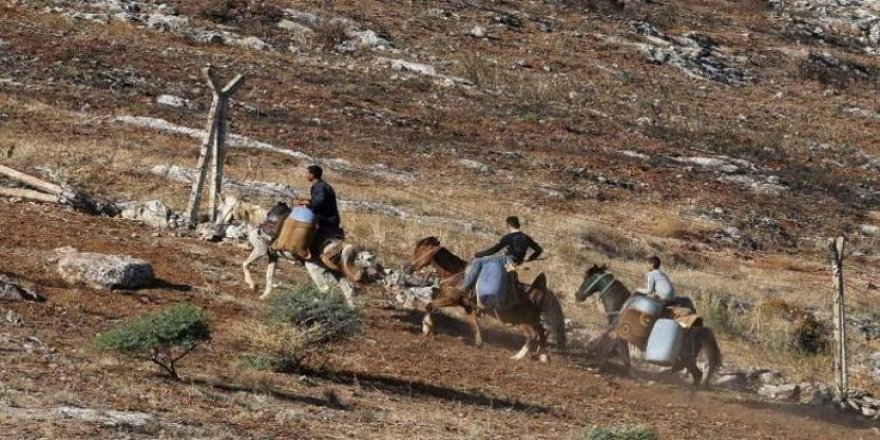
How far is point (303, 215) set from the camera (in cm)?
1872

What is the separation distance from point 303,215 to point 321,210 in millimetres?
267

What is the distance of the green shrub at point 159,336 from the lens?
1320 cm

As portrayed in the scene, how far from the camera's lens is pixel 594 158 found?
145 ft

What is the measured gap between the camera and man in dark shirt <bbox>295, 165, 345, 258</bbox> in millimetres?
18594

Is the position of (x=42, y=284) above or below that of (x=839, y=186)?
above

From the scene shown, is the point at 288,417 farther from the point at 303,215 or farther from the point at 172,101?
the point at 172,101

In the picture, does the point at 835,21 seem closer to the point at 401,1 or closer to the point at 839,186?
the point at 401,1

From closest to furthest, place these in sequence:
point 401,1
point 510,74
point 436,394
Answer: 1. point 436,394
2. point 510,74
3. point 401,1

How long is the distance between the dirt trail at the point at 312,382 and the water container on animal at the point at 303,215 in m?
1.40

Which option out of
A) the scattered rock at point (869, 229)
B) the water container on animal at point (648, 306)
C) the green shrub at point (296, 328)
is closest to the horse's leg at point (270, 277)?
the green shrub at point (296, 328)

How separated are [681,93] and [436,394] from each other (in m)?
45.7

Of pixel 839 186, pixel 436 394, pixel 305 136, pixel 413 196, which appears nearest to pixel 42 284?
pixel 436 394

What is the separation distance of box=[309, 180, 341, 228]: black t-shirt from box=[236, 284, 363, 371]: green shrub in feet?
7.88

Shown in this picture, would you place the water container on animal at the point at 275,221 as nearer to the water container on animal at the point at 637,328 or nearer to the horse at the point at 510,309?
the horse at the point at 510,309
